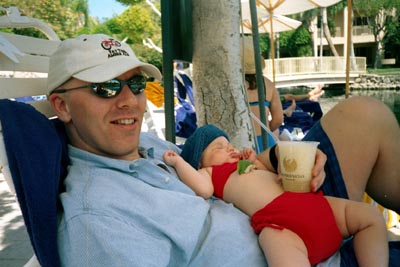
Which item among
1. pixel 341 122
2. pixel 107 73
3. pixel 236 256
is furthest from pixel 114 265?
pixel 341 122

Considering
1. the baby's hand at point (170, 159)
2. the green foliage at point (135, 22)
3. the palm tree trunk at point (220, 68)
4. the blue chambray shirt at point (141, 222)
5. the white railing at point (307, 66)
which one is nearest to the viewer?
the blue chambray shirt at point (141, 222)

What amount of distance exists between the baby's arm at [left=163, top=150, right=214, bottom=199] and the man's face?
279 millimetres

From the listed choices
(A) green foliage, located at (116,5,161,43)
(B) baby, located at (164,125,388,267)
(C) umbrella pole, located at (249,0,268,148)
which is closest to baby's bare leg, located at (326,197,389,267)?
(B) baby, located at (164,125,388,267)

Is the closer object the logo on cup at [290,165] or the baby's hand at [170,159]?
the logo on cup at [290,165]

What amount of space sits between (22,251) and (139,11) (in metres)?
31.1

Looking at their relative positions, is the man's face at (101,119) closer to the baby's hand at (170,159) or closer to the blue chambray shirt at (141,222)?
the blue chambray shirt at (141,222)

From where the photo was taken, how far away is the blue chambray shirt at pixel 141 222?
4.61 ft

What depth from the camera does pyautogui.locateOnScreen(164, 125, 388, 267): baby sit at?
1695 mm

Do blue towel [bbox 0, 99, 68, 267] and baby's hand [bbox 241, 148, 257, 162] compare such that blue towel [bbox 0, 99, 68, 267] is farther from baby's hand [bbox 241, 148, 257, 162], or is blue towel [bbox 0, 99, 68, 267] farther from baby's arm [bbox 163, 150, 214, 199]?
baby's hand [bbox 241, 148, 257, 162]

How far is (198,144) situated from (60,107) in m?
0.76

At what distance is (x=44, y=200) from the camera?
1.44 meters

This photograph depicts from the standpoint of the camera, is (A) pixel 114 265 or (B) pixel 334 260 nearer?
(A) pixel 114 265

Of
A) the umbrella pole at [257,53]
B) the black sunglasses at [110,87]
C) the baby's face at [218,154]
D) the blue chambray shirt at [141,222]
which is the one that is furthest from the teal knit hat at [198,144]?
the umbrella pole at [257,53]

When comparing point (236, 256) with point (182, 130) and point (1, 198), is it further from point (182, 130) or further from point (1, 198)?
point (182, 130)
